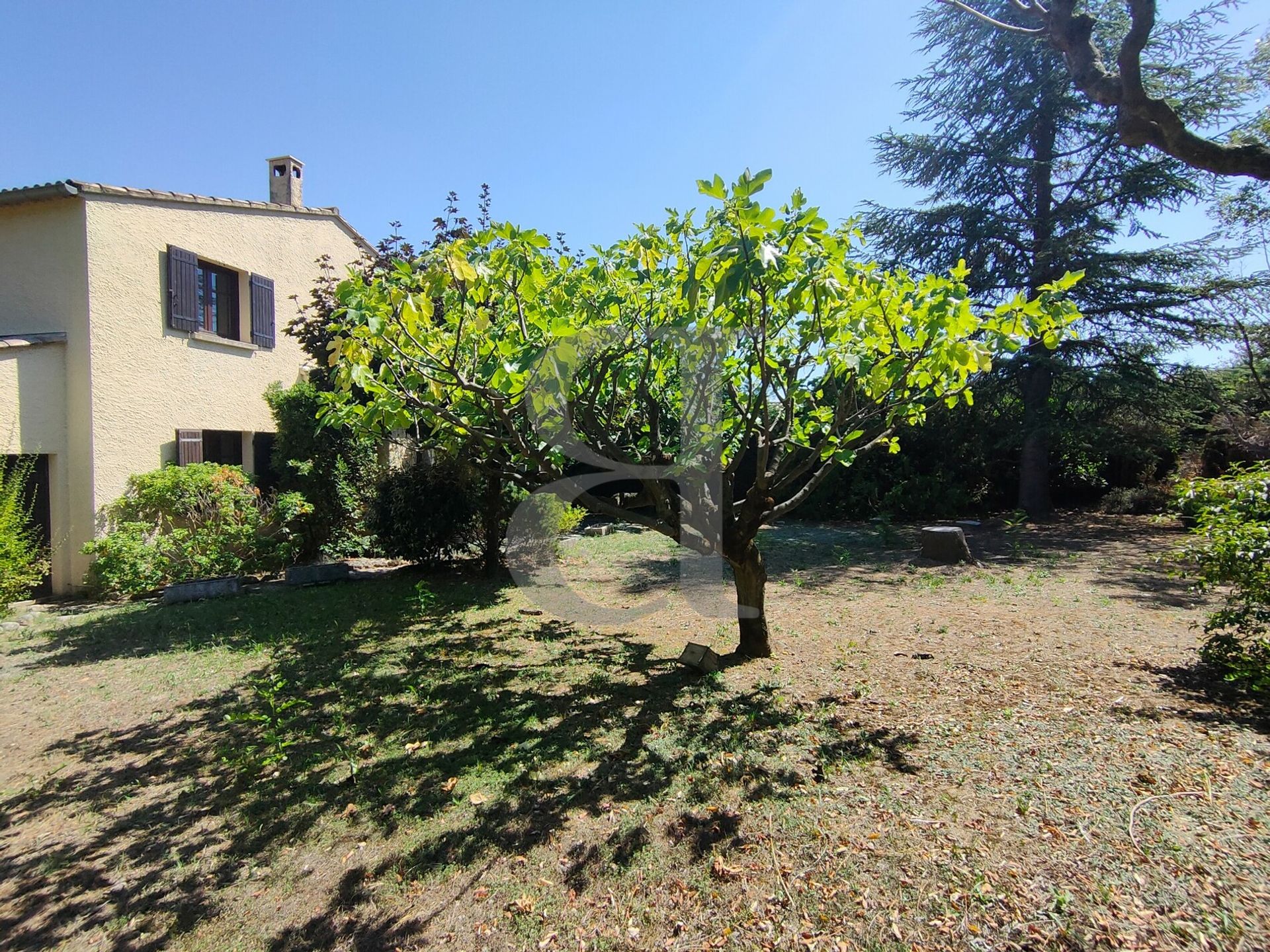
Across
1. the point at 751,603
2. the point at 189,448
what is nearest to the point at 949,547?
the point at 751,603

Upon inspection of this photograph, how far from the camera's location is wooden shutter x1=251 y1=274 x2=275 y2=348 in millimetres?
10844

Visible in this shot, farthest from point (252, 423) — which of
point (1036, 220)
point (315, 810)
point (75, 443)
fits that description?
point (1036, 220)

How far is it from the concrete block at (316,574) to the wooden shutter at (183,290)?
4.14 meters

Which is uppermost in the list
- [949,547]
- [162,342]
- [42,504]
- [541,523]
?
[162,342]

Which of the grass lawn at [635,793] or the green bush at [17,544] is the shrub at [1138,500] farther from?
the green bush at [17,544]

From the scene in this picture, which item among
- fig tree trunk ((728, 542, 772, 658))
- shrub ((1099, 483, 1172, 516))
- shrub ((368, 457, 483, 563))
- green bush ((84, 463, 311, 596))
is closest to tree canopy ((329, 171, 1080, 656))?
fig tree trunk ((728, 542, 772, 658))

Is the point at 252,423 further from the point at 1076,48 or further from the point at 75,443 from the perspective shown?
the point at 1076,48

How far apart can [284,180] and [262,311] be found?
3530mm

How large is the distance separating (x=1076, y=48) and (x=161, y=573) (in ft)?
38.0

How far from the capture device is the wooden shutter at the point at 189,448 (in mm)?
9453

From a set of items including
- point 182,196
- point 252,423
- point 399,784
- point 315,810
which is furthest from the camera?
point 252,423

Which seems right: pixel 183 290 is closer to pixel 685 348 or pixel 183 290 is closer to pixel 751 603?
pixel 685 348

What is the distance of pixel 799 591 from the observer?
791 centimetres

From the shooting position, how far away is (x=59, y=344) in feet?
27.3
